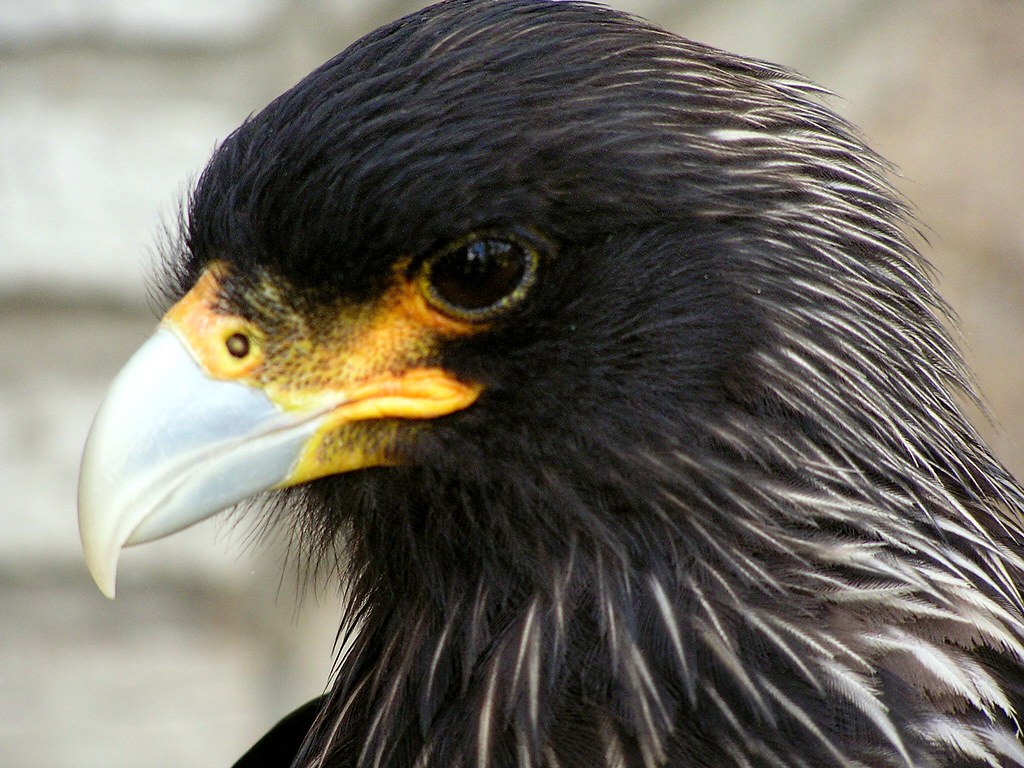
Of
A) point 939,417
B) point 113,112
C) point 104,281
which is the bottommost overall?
point 939,417

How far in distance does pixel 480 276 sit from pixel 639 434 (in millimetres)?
237

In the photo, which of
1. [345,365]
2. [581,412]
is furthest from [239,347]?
[581,412]

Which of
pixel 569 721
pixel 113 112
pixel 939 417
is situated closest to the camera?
pixel 569 721

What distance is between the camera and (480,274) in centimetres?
137

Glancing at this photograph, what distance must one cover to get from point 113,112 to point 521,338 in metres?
2.23

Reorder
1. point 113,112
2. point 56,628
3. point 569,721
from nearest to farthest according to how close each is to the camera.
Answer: point 569,721 → point 113,112 → point 56,628

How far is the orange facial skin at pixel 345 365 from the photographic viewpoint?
1416mm

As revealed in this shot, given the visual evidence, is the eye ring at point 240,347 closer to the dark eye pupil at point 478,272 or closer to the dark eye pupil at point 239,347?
the dark eye pupil at point 239,347

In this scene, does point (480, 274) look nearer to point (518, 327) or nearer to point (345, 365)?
point (518, 327)

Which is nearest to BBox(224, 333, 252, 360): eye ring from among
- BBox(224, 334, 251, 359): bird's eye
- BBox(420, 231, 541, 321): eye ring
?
BBox(224, 334, 251, 359): bird's eye

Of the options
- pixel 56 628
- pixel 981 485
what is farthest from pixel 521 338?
pixel 56 628

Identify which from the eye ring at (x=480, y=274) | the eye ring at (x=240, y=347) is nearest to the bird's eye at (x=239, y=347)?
the eye ring at (x=240, y=347)

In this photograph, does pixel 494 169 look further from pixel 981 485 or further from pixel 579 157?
pixel 981 485

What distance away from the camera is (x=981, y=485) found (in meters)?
1.55
